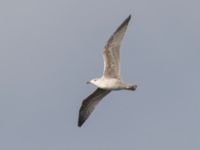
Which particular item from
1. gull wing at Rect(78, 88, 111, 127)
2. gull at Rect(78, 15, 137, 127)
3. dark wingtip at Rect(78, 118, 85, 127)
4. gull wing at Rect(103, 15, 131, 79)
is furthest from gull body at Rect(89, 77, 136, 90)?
dark wingtip at Rect(78, 118, 85, 127)

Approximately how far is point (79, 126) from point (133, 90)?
554 cm

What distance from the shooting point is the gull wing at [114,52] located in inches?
1793

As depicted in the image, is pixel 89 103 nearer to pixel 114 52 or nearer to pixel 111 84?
pixel 111 84

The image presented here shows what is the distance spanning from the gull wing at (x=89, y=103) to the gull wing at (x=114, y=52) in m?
1.97

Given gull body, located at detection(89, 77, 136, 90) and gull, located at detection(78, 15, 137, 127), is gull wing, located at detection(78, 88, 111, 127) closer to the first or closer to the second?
gull body, located at detection(89, 77, 136, 90)

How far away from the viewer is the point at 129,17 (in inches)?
1793

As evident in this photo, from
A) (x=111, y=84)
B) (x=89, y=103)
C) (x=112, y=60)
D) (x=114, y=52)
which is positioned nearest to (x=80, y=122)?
(x=89, y=103)

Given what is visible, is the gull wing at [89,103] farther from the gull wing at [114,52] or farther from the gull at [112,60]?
the gull wing at [114,52]

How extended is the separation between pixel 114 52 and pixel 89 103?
3850 millimetres

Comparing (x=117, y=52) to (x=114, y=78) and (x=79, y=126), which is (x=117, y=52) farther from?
(x=79, y=126)

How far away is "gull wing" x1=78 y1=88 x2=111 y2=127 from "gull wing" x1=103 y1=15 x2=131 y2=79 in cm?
197

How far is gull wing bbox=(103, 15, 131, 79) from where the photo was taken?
149 feet

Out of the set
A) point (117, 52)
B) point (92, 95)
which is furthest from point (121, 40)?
point (92, 95)

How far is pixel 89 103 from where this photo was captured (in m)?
48.1
